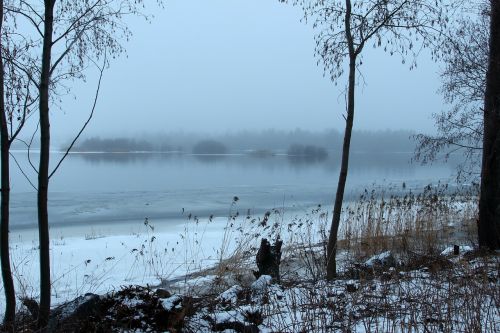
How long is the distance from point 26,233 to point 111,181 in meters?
18.3

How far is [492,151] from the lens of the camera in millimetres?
7133

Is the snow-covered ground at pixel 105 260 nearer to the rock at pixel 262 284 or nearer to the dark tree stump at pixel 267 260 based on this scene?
the dark tree stump at pixel 267 260

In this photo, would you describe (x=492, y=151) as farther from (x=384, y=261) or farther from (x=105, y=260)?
(x=105, y=260)

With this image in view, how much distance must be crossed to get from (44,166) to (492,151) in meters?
6.18

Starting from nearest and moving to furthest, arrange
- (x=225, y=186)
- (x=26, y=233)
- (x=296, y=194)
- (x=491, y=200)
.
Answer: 1. (x=491, y=200)
2. (x=26, y=233)
3. (x=296, y=194)
4. (x=225, y=186)

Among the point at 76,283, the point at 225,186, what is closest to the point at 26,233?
the point at 76,283

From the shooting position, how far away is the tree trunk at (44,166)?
13.2 ft

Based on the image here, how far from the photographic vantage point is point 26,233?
14.3 meters

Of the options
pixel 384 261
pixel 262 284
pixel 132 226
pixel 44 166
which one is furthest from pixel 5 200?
pixel 132 226

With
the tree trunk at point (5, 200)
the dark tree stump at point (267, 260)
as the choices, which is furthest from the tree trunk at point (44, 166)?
the dark tree stump at point (267, 260)

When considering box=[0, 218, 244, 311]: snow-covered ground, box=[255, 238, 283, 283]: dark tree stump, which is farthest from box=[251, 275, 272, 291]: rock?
box=[0, 218, 244, 311]: snow-covered ground

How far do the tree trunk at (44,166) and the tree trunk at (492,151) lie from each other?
6025 millimetres

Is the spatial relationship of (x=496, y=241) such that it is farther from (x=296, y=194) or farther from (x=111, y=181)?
(x=111, y=181)

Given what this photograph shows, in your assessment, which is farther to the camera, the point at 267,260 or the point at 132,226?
the point at 132,226
